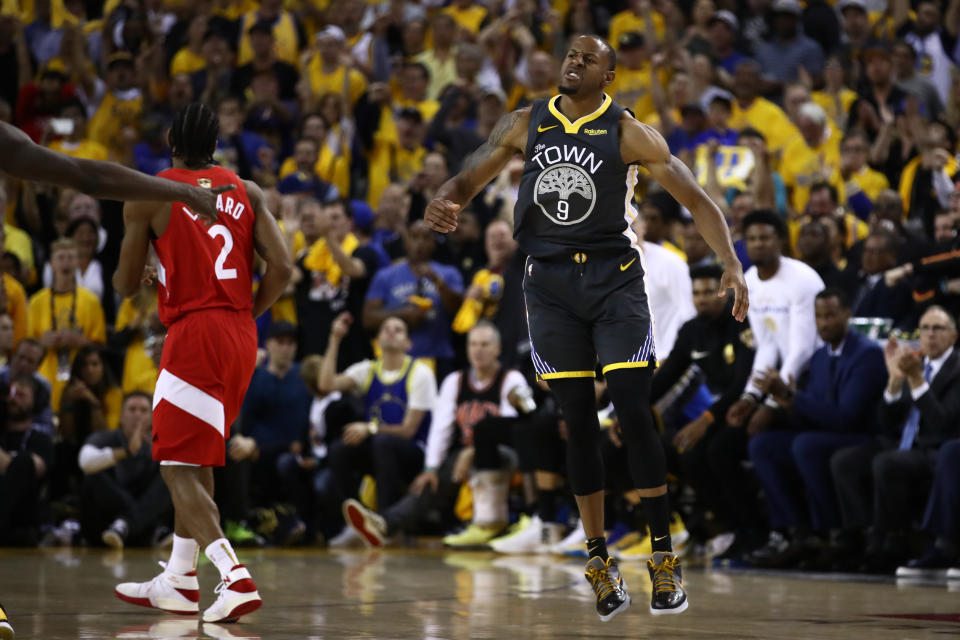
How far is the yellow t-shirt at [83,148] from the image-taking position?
15219 mm

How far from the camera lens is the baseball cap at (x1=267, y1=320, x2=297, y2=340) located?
41.4 feet

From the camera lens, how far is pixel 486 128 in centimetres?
1417

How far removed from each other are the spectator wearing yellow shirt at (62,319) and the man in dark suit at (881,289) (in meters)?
7.14

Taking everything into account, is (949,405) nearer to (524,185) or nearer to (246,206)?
(524,185)

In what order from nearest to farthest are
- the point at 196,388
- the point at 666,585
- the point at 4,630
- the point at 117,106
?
the point at 4,630
the point at 666,585
the point at 196,388
the point at 117,106

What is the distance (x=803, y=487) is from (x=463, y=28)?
8306mm

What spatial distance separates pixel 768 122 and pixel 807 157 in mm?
642

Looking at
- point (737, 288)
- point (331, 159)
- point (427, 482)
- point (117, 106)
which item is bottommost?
point (427, 482)

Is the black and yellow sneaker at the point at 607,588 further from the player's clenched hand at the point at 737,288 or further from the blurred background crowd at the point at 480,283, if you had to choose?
the blurred background crowd at the point at 480,283

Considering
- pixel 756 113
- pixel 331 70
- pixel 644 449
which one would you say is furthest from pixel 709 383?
pixel 331 70

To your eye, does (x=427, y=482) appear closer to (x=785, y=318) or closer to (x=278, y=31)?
(x=785, y=318)

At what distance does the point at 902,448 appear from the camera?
9.07 meters

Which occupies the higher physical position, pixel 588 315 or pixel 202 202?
pixel 202 202

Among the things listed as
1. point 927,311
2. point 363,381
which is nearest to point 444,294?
point 363,381
